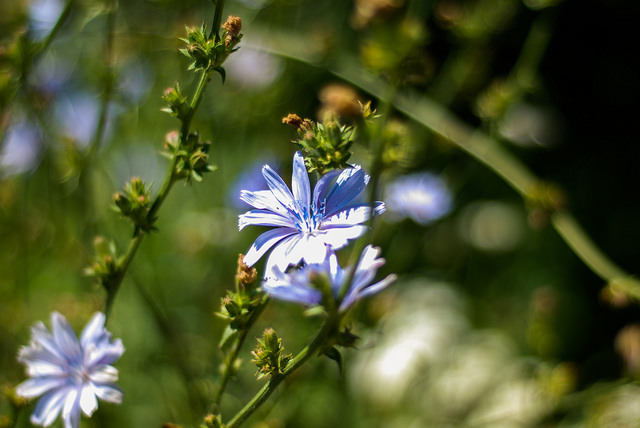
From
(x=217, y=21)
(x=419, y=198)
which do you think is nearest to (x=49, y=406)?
(x=217, y=21)

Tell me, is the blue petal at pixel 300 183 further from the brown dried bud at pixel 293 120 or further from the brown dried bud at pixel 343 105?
the brown dried bud at pixel 343 105

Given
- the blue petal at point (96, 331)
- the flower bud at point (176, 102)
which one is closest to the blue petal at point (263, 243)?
the flower bud at point (176, 102)

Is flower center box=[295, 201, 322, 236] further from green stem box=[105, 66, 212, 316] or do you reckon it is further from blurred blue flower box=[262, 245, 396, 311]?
A: green stem box=[105, 66, 212, 316]

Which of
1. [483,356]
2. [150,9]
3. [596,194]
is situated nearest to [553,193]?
[483,356]

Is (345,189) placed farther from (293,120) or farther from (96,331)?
(96,331)

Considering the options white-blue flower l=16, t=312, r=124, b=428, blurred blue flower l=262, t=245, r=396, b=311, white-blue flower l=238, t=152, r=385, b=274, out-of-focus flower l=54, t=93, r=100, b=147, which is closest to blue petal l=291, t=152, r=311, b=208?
white-blue flower l=238, t=152, r=385, b=274
